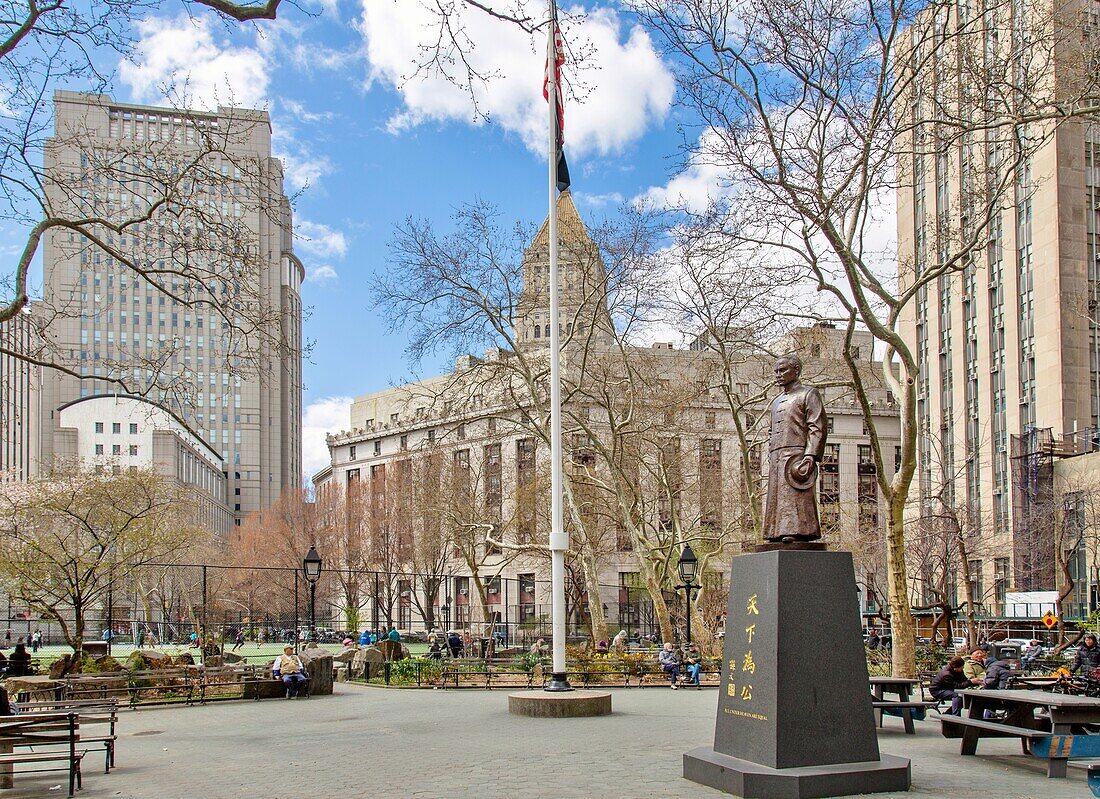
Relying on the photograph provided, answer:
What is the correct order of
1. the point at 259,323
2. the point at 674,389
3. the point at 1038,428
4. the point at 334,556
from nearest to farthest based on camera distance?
1. the point at 259,323
2. the point at 674,389
3. the point at 1038,428
4. the point at 334,556

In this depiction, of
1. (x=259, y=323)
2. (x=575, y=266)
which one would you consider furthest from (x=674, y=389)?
(x=259, y=323)

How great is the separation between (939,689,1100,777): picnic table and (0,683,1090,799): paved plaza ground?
0.25 m

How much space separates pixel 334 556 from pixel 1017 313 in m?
46.0

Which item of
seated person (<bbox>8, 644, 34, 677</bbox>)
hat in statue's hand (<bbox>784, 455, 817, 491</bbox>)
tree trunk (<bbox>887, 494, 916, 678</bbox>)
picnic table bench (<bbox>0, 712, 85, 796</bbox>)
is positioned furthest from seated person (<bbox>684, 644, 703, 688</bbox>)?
picnic table bench (<bbox>0, 712, 85, 796</bbox>)

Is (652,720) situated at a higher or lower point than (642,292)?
lower

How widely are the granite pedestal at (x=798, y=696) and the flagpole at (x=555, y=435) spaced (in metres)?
7.62

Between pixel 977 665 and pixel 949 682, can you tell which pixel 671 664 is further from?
pixel 949 682

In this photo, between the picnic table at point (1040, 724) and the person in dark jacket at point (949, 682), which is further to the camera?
the person in dark jacket at point (949, 682)

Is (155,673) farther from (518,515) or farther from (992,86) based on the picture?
(518,515)

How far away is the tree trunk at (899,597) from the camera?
20.9 metres

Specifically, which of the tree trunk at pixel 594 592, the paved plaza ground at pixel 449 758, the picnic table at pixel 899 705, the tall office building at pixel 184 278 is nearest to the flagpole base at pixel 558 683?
the paved plaza ground at pixel 449 758

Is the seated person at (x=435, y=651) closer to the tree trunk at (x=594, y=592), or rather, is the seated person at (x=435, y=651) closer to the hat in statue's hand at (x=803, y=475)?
the tree trunk at (x=594, y=592)

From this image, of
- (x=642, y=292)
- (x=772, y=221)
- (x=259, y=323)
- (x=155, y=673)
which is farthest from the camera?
(x=642, y=292)

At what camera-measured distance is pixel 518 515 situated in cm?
4762
